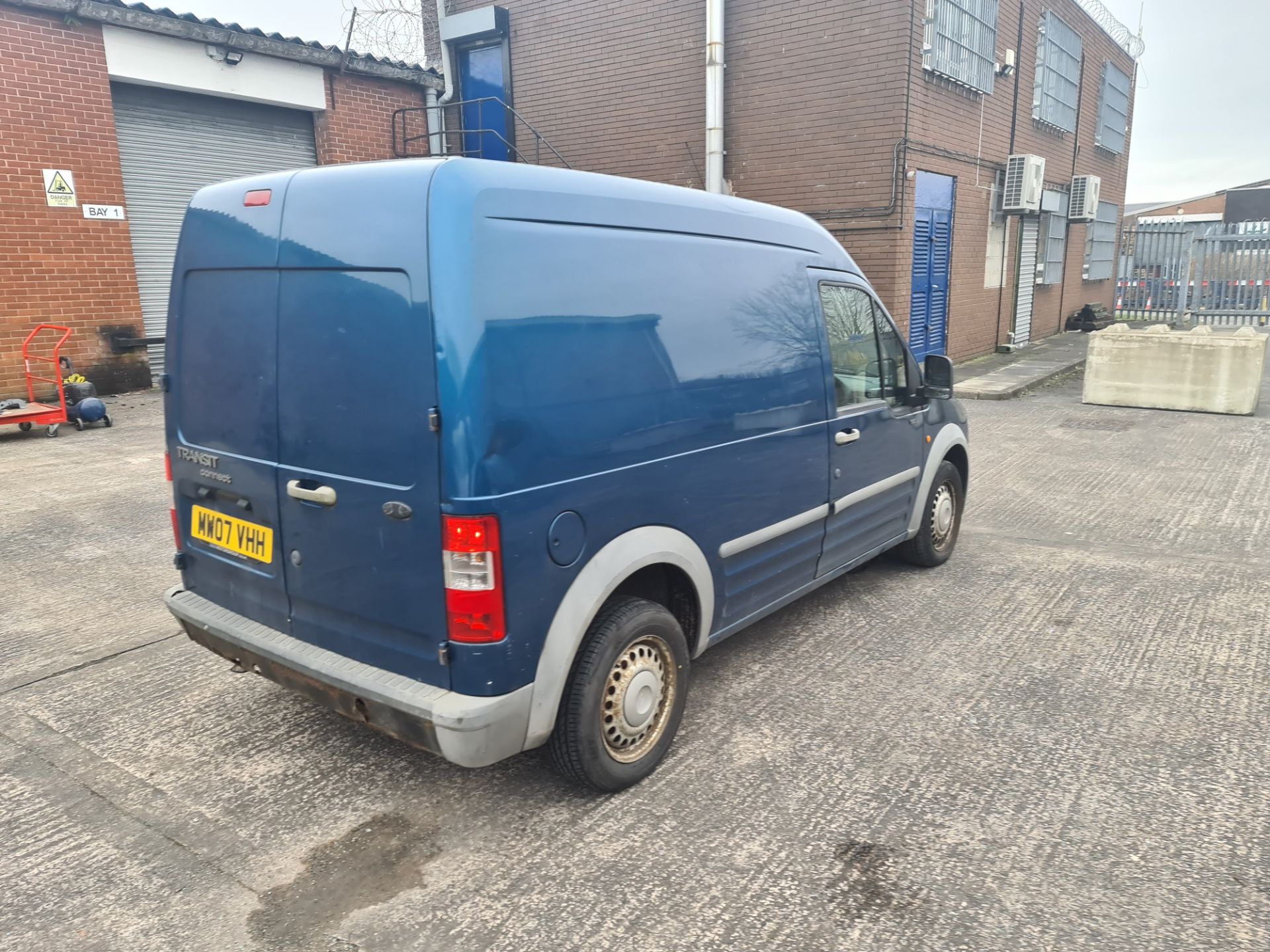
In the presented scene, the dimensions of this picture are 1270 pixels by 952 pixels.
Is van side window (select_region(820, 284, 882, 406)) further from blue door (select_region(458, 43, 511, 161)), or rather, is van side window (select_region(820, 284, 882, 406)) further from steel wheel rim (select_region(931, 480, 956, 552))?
blue door (select_region(458, 43, 511, 161))

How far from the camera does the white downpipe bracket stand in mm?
12484

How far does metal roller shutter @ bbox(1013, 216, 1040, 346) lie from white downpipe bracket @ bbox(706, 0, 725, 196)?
6.81 m

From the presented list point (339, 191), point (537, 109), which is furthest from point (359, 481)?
point (537, 109)

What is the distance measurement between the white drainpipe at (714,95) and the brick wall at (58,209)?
25.3 ft

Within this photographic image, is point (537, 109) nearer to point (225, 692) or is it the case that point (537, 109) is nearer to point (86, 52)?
point (86, 52)

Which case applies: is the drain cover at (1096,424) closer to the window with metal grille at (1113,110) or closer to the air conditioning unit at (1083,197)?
the air conditioning unit at (1083,197)

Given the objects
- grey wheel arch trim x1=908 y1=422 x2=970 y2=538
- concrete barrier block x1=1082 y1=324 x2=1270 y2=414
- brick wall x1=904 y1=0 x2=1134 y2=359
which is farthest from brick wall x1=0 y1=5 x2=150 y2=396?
concrete barrier block x1=1082 y1=324 x2=1270 y2=414

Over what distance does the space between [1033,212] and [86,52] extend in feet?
47.9

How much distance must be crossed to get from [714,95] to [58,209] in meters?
8.51

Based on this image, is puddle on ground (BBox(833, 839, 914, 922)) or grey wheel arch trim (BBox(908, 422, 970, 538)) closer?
puddle on ground (BBox(833, 839, 914, 922))

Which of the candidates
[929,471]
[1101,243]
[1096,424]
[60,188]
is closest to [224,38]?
[60,188]

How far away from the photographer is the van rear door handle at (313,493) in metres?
2.88

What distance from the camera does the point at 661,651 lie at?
3.33 meters

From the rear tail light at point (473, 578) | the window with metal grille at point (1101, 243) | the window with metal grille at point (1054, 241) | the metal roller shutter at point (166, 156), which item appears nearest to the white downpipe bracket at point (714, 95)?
the metal roller shutter at point (166, 156)
